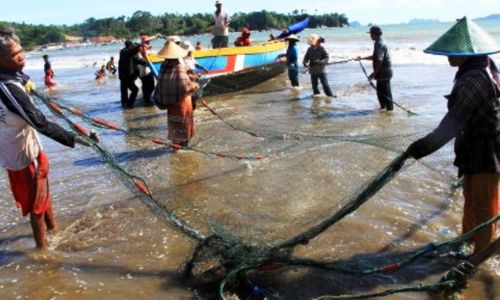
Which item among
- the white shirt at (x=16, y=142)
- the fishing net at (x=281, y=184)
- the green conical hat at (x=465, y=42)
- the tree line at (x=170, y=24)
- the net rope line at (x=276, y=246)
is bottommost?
the fishing net at (x=281, y=184)

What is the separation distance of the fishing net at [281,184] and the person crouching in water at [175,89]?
48 centimetres

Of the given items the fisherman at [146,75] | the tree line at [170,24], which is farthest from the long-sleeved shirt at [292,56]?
the tree line at [170,24]

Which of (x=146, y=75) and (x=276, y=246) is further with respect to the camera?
(x=146, y=75)

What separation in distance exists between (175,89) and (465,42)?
4277mm

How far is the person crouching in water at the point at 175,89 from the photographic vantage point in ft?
22.6

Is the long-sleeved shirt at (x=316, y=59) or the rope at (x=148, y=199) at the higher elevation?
the long-sleeved shirt at (x=316, y=59)

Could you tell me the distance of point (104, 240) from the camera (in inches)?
174

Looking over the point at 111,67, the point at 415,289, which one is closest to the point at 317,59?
the point at 415,289

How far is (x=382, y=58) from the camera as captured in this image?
384 inches

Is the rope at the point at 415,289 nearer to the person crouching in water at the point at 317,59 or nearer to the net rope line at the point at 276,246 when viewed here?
the net rope line at the point at 276,246

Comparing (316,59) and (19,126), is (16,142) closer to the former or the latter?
(19,126)

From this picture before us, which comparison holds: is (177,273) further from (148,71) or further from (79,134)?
(148,71)

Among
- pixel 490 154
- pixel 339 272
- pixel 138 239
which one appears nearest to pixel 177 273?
pixel 138 239

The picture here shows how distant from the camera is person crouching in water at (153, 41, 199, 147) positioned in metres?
6.89
